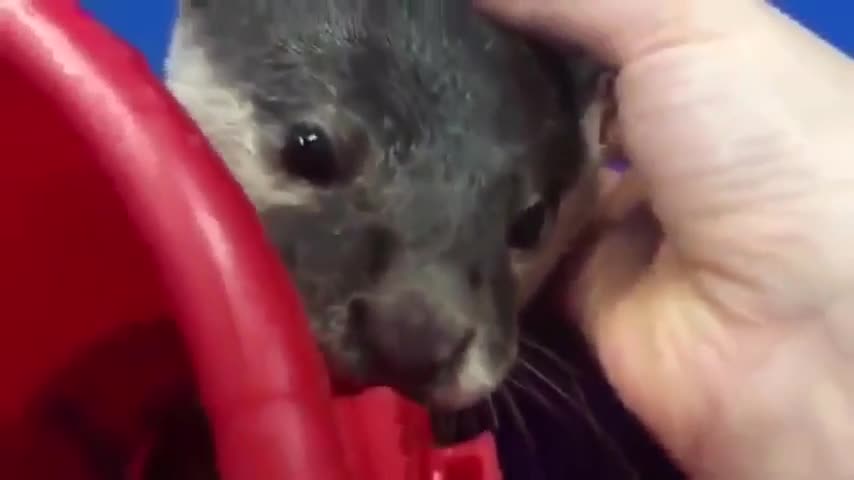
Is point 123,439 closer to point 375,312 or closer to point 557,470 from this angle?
point 375,312

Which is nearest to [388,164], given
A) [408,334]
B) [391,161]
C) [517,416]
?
[391,161]

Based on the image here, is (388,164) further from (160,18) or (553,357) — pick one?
(160,18)

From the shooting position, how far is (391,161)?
778 millimetres

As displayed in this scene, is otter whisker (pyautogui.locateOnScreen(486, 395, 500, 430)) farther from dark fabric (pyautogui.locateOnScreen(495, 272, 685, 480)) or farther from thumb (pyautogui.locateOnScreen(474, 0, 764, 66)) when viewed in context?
thumb (pyautogui.locateOnScreen(474, 0, 764, 66))

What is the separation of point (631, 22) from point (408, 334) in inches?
8.2

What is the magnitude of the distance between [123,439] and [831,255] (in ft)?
1.28

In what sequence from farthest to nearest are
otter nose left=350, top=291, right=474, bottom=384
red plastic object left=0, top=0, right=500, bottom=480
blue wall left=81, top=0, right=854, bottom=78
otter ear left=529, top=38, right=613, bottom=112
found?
blue wall left=81, top=0, right=854, bottom=78, otter ear left=529, top=38, right=613, bottom=112, otter nose left=350, top=291, right=474, bottom=384, red plastic object left=0, top=0, right=500, bottom=480

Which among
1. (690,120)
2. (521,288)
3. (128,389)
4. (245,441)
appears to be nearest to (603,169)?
(521,288)

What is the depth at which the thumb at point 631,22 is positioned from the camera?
0.75m

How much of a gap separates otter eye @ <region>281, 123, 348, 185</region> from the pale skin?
14cm

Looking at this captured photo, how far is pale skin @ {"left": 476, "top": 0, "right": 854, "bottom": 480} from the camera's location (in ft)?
2.39

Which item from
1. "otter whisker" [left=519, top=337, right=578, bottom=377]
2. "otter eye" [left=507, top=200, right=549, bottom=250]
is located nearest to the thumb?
"otter eye" [left=507, top=200, right=549, bottom=250]

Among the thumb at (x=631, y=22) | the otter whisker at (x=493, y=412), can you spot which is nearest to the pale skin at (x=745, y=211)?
the thumb at (x=631, y=22)

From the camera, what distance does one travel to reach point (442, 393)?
739 mm
